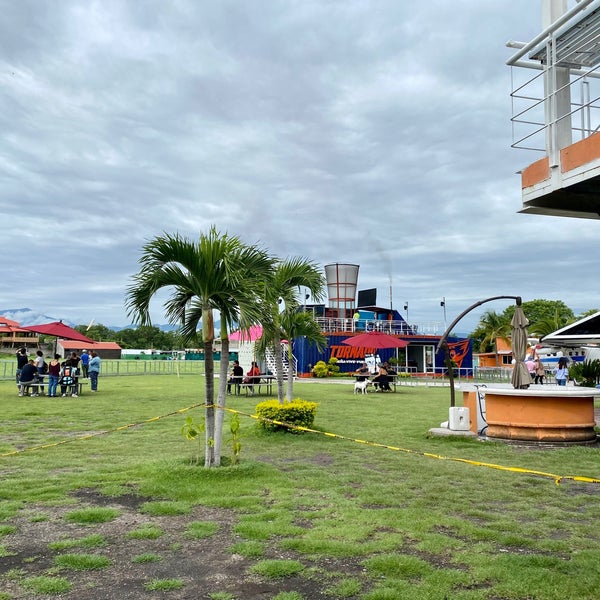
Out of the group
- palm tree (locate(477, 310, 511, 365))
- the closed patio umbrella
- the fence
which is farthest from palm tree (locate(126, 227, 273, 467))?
palm tree (locate(477, 310, 511, 365))

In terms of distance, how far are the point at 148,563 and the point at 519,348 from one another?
849cm

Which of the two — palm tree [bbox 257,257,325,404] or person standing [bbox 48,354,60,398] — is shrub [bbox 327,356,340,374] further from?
palm tree [bbox 257,257,325,404]

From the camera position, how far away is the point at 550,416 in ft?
31.6

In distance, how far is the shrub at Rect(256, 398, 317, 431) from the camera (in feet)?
33.7

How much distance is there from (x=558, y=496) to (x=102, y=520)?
15.6 feet

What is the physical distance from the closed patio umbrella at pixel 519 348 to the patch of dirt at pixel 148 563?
6.89 metres

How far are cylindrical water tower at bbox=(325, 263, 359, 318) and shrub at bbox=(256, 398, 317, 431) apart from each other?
1448 inches

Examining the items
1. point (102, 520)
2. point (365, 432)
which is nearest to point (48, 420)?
point (365, 432)

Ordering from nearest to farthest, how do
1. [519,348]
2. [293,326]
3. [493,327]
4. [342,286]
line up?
[519,348], [293,326], [342,286], [493,327]

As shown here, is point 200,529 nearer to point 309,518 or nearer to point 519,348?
point 309,518

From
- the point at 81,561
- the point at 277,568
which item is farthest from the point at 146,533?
the point at 277,568

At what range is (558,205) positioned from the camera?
5.29 metres

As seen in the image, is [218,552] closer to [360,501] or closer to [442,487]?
[360,501]

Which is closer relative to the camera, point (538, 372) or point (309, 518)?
point (309, 518)
